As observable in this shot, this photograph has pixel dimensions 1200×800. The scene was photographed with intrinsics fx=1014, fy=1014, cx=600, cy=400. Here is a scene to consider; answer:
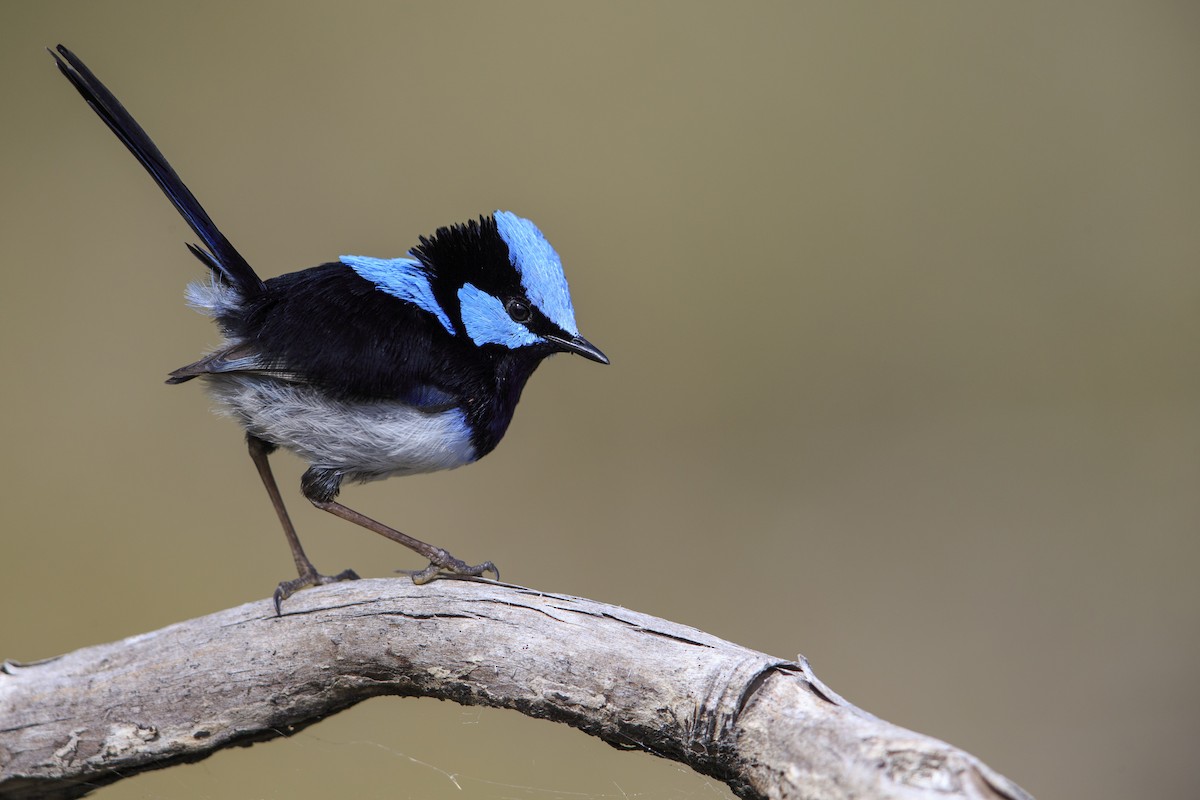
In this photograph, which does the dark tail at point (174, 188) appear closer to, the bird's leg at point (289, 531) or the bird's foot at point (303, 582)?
the bird's leg at point (289, 531)

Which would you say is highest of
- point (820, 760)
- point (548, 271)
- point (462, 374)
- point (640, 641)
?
point (548, 271)

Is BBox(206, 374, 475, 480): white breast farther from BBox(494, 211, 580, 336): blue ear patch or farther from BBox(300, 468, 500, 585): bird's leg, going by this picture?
BBox(494, 211, 580, 336): blue ear patch

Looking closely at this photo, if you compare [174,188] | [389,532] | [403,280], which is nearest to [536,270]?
[403,280]

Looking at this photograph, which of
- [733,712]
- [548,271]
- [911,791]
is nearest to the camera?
[911,791]

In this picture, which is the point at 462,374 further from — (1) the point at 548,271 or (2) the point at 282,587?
(2) the point at 282,587

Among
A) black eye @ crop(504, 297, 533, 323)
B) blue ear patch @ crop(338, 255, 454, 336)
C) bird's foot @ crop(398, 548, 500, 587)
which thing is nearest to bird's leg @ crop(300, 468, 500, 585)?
bird's foot @ crop(398, 548, 500, 587)

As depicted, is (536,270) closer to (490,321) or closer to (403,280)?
(490,321)

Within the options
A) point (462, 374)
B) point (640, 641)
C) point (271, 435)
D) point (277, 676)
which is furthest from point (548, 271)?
point (277, 676)
